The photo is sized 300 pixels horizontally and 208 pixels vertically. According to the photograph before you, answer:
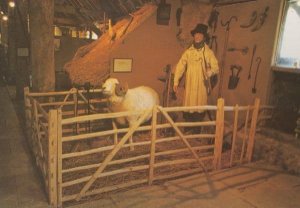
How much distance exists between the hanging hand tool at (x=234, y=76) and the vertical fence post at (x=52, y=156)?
4924mm

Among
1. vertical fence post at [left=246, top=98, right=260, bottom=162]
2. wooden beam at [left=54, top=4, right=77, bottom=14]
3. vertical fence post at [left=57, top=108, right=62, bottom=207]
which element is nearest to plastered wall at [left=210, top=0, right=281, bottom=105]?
vertical fence post at [left=246, top=98, right=260, bottom=162]

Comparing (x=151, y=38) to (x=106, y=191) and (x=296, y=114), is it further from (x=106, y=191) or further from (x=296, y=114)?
(x=106, y=191)

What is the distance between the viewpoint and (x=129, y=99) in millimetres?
6328

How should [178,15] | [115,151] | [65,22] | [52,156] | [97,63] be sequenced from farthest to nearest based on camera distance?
[65,22] < [178,15] < [97,63] < [115,151] < [52,156]

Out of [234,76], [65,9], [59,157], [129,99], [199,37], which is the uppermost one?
[65,9]

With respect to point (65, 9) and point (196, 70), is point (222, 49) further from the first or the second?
point (65, 9)

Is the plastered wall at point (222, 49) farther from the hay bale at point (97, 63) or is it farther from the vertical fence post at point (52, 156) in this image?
the vertical fence post at point (52, 156)

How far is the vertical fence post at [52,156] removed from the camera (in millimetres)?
3930

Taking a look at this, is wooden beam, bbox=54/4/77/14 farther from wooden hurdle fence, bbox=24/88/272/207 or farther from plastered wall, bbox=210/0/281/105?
plastered wall, bbox=210/0/281/105

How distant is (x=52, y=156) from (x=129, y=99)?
261 centimetres

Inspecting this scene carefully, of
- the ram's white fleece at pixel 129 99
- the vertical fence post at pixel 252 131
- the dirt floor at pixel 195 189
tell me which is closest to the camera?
the dirt floor at pixel 195 189

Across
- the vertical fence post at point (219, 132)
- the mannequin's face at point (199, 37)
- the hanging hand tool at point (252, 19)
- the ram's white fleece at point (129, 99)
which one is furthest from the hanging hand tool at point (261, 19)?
the ram's white fleece at point (129, 99)

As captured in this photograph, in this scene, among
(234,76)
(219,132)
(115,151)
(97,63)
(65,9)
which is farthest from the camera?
(65,9)

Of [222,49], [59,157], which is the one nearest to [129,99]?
[59,157]
